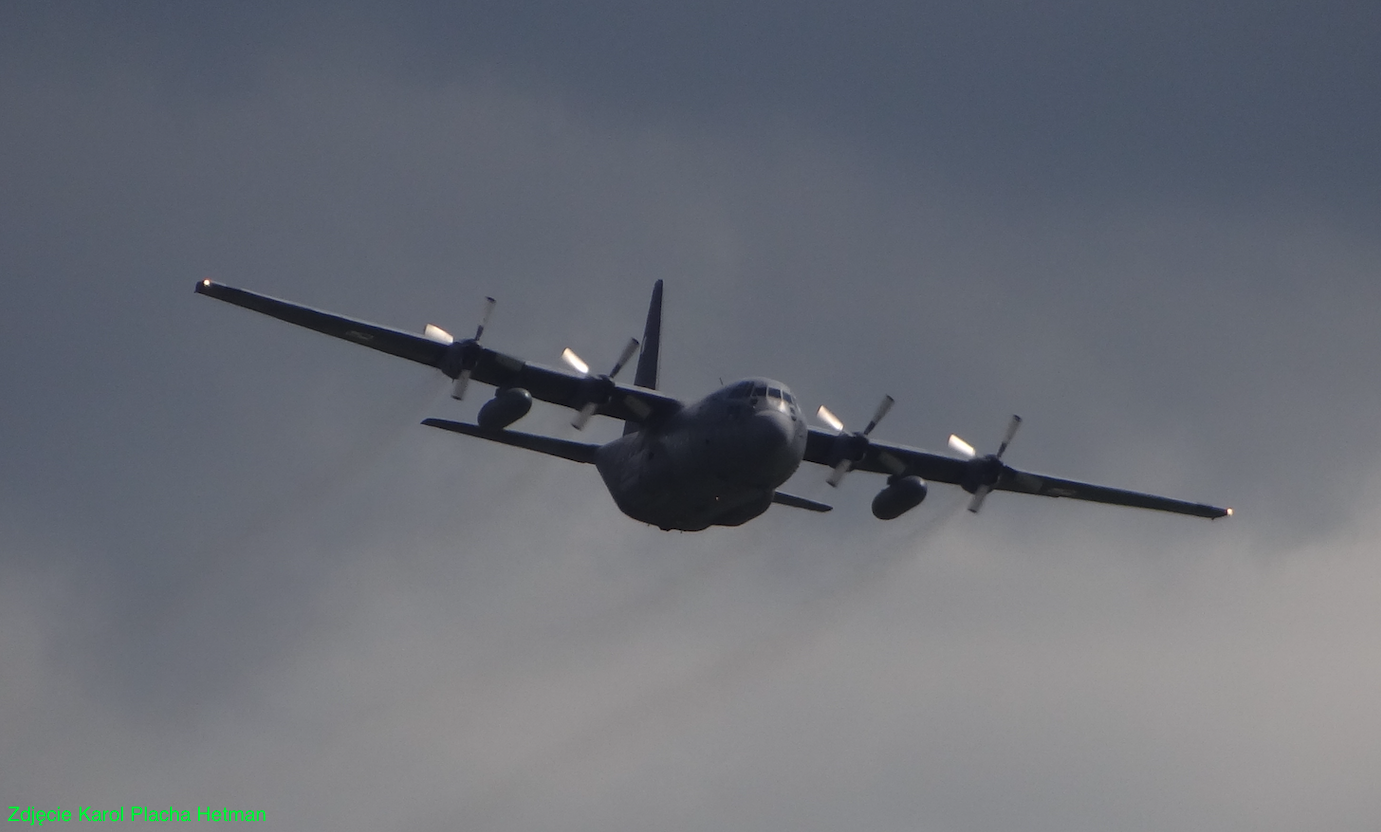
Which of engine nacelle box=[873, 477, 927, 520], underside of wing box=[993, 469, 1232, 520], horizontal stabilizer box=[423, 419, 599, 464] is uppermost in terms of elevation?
underside of wing box=[993, 469, 1232, 520]

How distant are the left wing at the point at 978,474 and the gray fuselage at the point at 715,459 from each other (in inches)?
183

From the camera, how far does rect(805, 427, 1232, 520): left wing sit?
131ft

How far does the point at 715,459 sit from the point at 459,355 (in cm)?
618

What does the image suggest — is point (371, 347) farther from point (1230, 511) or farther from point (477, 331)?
point (1230, 511)

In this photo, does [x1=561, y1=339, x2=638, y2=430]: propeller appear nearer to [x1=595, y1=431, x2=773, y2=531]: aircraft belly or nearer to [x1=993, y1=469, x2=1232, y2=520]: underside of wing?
[x1=595, y1=431, x2=773, y2=531]: aircraft belly

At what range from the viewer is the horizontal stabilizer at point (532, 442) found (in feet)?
116

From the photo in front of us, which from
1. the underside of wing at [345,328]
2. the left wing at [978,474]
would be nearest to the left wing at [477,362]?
the underside of wing at [345,328]

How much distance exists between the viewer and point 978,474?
40938 millimetres

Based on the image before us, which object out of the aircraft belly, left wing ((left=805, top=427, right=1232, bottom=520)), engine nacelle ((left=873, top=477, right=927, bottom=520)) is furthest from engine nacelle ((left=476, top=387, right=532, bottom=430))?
engine nacelle ((left=873, top=477, right=927, bottom=520))

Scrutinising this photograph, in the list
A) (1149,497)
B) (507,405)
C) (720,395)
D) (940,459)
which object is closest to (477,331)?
(507,405)

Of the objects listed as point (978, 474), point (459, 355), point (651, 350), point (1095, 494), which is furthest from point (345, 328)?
point (1095, 494)

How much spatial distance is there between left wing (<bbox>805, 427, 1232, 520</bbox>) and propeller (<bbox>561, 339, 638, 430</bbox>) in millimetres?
6406

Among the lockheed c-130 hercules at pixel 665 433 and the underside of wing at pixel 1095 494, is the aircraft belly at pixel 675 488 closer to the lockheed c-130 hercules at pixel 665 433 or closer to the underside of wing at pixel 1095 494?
the lockheed c-130 hercules at pixel 665 433

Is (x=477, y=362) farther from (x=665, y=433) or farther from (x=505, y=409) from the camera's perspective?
(x=665, y=433)
